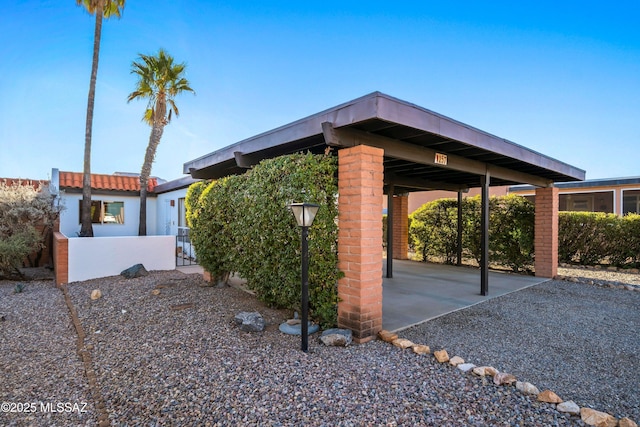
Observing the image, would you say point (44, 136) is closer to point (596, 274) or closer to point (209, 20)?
point (209, 20)

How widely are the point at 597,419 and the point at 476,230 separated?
8367 mm

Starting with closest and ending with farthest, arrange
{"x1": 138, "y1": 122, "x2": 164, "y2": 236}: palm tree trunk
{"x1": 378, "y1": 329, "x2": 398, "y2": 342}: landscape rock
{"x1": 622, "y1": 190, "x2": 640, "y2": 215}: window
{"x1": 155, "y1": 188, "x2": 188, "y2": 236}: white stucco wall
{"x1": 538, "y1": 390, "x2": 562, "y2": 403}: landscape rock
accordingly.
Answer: {"x1": 538, "y1": 390, "x2": 562, "y2": 403}: landscape rock
{"x1": 378, "y1": 329, "x2": 398, "y2": 342}: landscape rock
{"x1": 138, "y1": 122, "x2": 164, "y2": 236}: palm tree trunk
{"x1": 155, "y1": 188, "x2": 188, "y2": 236}: white stucco wall
{"x1": 622, "y1": 190, "x2": 640, "y2": 215}: window

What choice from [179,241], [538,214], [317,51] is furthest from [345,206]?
[179,241]

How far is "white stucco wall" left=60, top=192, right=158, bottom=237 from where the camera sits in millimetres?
12859

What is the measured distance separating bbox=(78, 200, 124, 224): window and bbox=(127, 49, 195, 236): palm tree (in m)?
3.74

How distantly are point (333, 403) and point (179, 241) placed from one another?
1183cm

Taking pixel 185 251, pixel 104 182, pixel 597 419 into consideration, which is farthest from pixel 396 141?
pixel 104 182

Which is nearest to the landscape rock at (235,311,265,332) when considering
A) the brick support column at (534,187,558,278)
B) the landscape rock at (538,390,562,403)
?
the landscape rock at (538,390,562,403)

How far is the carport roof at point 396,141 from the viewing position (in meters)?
3.53

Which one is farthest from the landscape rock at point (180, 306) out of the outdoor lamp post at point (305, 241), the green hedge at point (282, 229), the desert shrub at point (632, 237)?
the desert shrub at point (632, 237)

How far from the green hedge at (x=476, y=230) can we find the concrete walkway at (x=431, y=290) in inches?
27.7

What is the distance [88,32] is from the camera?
10.0m

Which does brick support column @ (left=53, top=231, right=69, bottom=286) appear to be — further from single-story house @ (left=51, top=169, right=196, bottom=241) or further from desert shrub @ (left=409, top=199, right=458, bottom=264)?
desert shrub @ (left=409, top=199, right=458, bottom=264)

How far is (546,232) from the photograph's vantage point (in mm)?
8305
